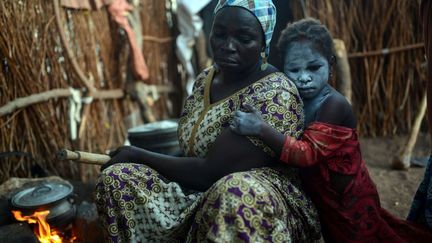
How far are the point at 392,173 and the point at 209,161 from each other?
8.33 ft

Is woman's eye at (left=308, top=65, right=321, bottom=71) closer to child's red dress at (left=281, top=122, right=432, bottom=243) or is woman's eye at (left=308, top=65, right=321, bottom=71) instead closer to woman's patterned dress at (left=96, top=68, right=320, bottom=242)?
woman's patterned dress at (left=96, top=68, right=320, bottom=242)

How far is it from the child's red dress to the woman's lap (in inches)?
3.9

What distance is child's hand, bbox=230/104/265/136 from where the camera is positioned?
5.72ft

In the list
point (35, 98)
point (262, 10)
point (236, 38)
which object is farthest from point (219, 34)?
point (35, 98)

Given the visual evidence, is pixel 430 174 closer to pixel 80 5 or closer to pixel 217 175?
pixel 217 175

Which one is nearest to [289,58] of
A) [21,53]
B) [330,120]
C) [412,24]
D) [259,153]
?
[330,120]

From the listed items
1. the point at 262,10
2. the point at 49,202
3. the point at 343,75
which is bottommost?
the point at 49,202

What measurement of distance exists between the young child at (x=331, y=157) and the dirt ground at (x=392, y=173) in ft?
3.67

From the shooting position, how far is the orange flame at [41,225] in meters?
2.54

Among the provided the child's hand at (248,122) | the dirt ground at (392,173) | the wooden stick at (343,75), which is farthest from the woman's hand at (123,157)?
the wooden stick at (343,75)

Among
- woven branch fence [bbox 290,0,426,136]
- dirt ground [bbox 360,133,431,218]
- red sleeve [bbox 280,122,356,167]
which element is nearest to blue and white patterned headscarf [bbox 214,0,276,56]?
red sleeve [bbox 280,122,356,167]

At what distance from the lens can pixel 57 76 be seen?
3.57 metres

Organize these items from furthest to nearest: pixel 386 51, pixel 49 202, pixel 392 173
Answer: pixel 386 51 < pixel 392 173 < pixel 49 202

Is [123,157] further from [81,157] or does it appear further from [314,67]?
[314,67]
